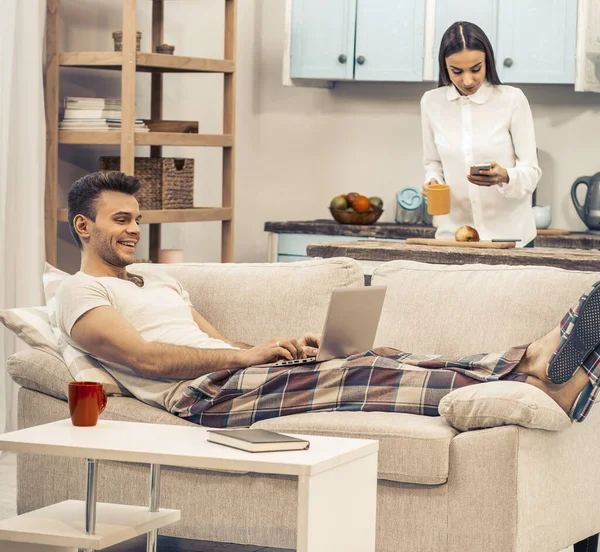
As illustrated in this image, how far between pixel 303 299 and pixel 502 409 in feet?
2.95

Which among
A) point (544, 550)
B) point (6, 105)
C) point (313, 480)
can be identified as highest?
point (6, 105)

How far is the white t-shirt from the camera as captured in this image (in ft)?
9.27

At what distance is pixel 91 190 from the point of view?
310 centimetres

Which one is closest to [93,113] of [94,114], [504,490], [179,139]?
[94,114]

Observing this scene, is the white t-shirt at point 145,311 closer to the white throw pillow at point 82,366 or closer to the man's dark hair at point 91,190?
the white throw pillow at point 82,366

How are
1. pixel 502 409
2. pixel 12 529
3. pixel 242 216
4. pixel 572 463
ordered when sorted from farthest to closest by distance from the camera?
pixel 242 216 < pixel 572 463 < pixel 502 409 < pixel 12 529

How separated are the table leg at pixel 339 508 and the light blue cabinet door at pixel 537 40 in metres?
3.30

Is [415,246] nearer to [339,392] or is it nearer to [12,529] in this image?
[339,392]

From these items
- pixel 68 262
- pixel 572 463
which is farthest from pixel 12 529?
pixel 68 262

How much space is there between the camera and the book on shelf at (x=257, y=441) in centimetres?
204

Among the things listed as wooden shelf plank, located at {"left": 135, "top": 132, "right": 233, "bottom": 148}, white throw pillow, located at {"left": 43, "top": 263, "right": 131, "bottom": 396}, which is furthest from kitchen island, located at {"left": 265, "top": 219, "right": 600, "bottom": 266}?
white throw pillow, located at {"left": 43, "top": 263, "right": 131, "bottom": 396}

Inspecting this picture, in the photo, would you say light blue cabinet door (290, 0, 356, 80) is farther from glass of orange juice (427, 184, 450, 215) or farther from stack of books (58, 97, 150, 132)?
glass of orange juice (427, 184, 450, 215)

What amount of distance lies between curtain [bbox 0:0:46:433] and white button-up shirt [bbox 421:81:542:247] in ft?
4.94

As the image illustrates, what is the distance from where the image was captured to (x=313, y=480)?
6.47 feet
